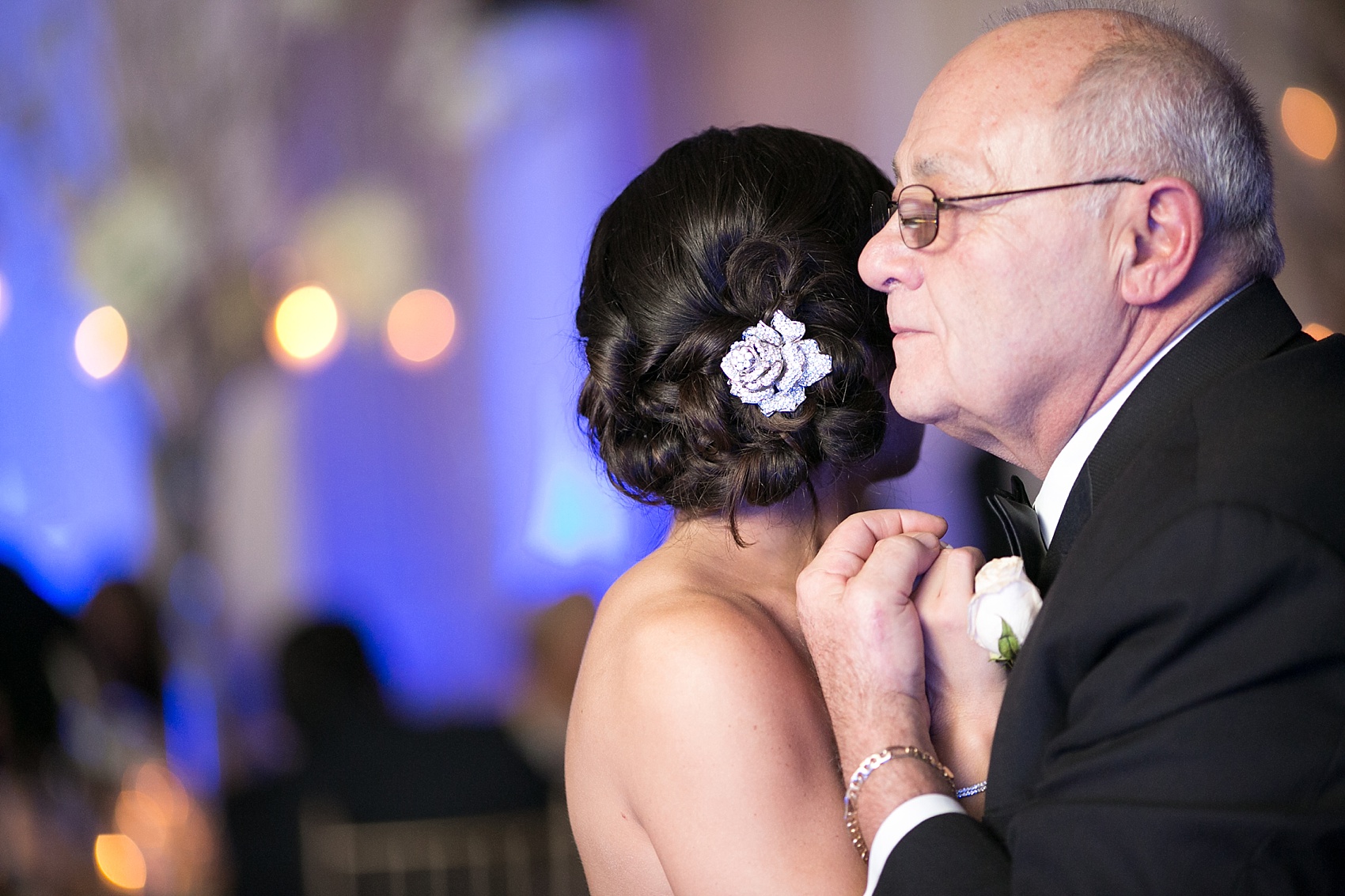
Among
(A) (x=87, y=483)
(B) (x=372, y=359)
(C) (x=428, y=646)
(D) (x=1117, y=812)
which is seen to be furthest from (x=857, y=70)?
(D) (x=1117, y=812)

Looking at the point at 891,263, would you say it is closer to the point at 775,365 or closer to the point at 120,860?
the point at 775,365

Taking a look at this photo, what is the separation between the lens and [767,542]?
1.81m

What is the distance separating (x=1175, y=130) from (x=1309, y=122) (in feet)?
14.1

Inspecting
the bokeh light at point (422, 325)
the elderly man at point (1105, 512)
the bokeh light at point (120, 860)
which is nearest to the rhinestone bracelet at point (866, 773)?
the elderly man at point (1105, 512)

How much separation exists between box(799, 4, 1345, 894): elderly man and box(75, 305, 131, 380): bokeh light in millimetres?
5793

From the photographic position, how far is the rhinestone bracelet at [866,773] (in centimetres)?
144

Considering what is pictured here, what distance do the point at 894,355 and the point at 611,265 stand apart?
454 millimetres

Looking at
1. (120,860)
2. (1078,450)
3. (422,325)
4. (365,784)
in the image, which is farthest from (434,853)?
(1078,450)

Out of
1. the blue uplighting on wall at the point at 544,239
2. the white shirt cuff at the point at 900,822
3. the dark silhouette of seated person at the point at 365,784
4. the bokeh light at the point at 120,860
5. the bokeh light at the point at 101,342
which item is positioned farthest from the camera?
the blue uplighting on wall at the point at 544,239

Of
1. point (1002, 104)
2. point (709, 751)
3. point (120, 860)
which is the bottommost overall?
point (120, 860)

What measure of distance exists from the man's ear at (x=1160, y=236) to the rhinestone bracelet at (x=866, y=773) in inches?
25.3

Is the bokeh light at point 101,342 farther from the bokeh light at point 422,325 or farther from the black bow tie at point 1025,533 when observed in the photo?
the black bow tie at point 1025,533

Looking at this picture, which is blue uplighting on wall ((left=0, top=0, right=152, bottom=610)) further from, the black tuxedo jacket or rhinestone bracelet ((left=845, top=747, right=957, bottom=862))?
the black tuxedo jacket

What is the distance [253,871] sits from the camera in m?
4.96
